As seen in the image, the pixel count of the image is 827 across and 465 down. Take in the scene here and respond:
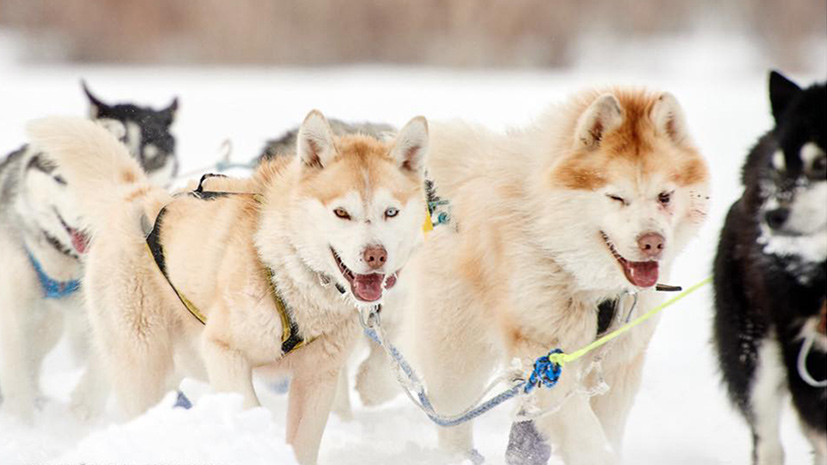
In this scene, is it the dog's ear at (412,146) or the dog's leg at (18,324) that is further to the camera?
the dog's leg at (18,324)

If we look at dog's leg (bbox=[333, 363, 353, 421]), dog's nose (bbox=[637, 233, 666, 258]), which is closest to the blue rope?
dog's nose (bbox=[637, 233, 666, 258])

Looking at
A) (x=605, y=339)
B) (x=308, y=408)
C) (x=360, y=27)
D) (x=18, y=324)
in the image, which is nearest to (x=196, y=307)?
(x=308, y=408)

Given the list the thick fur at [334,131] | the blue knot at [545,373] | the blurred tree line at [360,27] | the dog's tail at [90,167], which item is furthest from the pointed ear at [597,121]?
the blurred tree line at [360,27]

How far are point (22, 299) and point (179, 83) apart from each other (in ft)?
34.2

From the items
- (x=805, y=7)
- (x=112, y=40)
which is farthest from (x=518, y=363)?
(x=112, y=40)

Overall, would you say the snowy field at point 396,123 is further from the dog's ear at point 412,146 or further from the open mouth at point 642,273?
the dog's ear at point 412,146

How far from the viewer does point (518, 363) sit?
138 inches

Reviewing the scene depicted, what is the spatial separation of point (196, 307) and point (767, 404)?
1877 millimetres

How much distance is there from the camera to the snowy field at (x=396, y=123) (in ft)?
9.71

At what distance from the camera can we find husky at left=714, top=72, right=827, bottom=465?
2855mm

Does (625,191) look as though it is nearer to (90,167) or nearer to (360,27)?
(90,167)

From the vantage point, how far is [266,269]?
3.37 metres

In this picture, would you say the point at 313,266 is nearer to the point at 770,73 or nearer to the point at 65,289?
the point at 770,73

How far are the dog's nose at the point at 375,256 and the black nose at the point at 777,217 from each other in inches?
43.4
